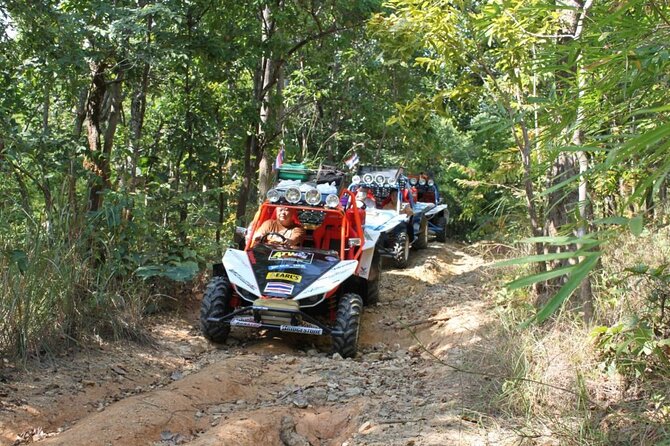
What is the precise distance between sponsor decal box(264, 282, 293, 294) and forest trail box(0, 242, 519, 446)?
2.11ft

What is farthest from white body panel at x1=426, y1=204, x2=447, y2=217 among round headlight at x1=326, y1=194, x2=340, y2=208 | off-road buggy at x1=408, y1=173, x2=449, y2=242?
round headlight at x1=326, y1=194, x2=340, y2=208

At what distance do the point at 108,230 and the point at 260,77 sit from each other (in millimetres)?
5574

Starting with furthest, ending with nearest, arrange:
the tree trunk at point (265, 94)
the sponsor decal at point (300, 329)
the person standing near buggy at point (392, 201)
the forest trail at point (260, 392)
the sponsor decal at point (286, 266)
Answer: the person standing near buggy at point (392, 201) → the tree trunk at point (265, 94) → the sponsor decal at point (286, 266) → the sponsor decal at point (300, 329) → the forest trail at point (260, 392)

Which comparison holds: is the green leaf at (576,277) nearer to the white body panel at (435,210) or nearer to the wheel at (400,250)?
the wheel at (400,250)

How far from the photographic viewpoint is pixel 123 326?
20.5 feet

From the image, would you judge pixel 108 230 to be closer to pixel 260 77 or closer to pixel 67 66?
pixel 67 66

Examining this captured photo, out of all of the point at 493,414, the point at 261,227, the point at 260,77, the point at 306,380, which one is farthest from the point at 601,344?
the point at 260,77

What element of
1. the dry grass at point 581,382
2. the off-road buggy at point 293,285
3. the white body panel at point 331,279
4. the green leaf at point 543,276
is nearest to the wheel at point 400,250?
the off-road buggy at point 293,285

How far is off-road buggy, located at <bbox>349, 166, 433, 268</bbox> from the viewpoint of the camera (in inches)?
468

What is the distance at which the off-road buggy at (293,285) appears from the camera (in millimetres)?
6730

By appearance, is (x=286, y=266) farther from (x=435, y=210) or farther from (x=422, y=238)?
(x=435, y=210)

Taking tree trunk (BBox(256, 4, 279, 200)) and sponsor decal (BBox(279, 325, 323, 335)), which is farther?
tree trunk (BBox(256, 4, 279, 200))

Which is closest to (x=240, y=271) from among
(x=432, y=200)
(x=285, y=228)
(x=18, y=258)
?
(x=285, y=228)

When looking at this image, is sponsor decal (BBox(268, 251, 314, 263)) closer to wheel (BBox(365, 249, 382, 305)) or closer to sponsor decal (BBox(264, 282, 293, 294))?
sponsor decal (BBox(264, 282, 293, 294))
